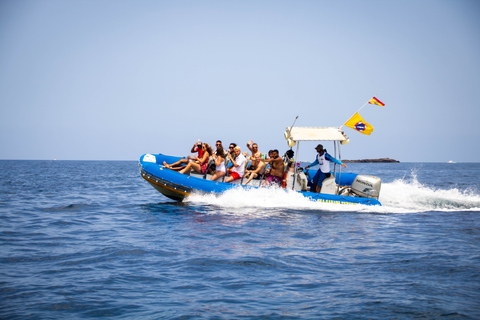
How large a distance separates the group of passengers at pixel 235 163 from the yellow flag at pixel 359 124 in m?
2.33

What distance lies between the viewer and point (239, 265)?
20.6 ft

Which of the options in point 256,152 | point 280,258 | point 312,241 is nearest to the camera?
point 280,258

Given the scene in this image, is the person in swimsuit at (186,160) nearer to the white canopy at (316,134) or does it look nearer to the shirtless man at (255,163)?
the shirtless man at (255,163)

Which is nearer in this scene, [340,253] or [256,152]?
[340,253]

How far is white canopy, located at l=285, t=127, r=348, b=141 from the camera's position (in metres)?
11.9

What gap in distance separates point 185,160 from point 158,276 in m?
8.06

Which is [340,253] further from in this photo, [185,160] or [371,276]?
[185,160]

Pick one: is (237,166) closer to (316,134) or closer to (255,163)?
(255,163)

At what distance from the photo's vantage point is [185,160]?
13.6m

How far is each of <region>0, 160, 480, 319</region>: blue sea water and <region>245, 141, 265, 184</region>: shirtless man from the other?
4.56ft

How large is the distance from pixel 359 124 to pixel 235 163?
3.87 meters

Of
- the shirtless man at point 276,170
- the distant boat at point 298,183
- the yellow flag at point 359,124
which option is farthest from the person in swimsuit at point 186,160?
the yellow flag at point 359,124

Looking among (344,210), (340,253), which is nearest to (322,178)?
(344,210)

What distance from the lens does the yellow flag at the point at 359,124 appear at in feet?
39.9
